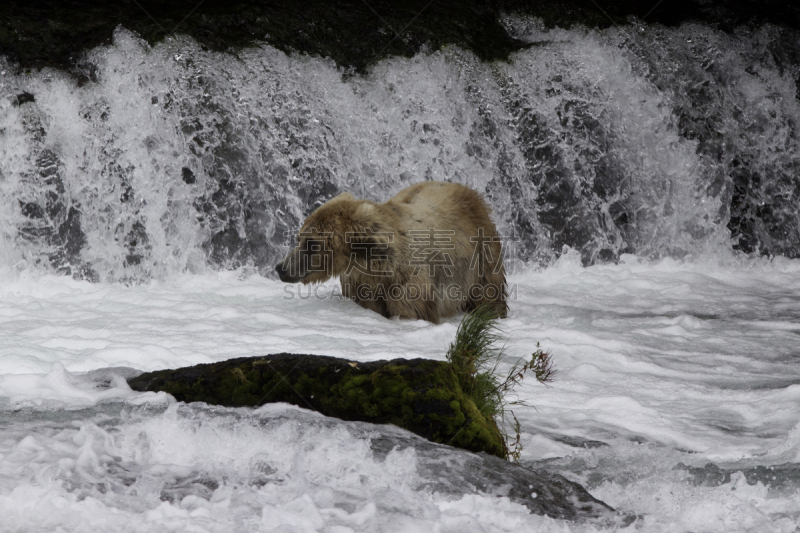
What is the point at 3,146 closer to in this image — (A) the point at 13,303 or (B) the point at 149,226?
(B) the point at 149,226

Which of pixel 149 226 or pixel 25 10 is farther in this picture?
pixel 25 10

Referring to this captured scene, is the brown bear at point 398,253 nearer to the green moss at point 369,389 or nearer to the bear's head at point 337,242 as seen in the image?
the bear's head at point 337,242

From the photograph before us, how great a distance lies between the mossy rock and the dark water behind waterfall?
5259mm

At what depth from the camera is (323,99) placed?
34.2 feet

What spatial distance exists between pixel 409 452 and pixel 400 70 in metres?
8.89

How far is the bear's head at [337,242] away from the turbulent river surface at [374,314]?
0.42m

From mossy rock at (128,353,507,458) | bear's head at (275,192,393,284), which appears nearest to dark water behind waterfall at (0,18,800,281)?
bear's head at (275,192,393,284)

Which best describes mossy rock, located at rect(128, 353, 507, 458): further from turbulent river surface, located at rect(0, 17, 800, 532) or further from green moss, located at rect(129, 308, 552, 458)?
turbulent river surface, located at rect(0, 17, 800, 532)

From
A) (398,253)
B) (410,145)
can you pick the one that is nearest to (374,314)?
(398,253)

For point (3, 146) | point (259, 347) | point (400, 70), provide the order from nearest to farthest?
point (259, 347) < point (3, 146) < point (400, 70)

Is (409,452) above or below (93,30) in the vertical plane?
below

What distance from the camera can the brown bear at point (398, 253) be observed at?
6180 mm

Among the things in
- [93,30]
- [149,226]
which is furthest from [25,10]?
[149,226]

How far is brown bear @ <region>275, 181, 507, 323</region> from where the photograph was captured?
618cm
